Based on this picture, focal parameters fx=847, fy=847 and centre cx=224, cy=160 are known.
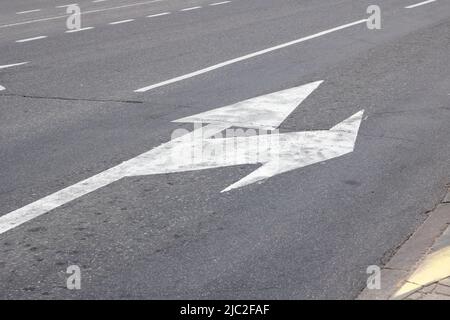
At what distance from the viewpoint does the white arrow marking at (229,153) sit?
7492 millimetres

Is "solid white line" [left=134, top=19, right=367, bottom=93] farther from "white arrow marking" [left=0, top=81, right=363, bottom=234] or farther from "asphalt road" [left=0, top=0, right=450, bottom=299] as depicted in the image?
"white arrow marking" [left=0, top=81, right=363, bottom=234]

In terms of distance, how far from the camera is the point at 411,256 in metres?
6.10

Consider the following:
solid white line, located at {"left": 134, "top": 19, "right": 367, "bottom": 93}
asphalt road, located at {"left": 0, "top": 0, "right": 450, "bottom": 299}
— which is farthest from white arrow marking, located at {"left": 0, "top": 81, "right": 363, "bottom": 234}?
solid white line, located at {"left": 134, "top": 19, "right": 367, "bottom": 93}

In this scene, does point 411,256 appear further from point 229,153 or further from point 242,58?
point 242,58

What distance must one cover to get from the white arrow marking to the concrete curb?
1667 millimetres

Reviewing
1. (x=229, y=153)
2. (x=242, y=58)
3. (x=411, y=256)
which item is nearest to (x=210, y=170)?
(x=229, y=153)

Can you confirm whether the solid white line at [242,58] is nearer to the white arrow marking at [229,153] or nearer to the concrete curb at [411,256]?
the white arrow marking at [229,153]

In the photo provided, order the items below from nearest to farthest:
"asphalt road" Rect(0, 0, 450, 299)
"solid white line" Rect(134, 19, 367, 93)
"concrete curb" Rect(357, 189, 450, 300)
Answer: "concrete curb" Rect(357, 189, 450, 300) < "asphalt road" Rect(0, 0, 450, 299) < "solid white line" Rect(134, 19, 367, 93)

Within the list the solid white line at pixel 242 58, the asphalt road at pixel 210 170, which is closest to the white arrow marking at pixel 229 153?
the asphalt road at pixel 210 170

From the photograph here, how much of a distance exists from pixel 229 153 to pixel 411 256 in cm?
278

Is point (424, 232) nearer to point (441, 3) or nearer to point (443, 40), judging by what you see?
point (443, 40)

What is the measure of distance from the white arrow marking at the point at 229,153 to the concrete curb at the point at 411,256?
5.47 ft

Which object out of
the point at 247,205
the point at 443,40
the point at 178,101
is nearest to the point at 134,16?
the point at 443,40

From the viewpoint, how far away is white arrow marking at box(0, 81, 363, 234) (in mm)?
7492
